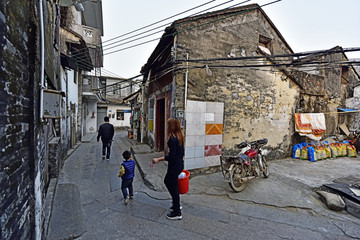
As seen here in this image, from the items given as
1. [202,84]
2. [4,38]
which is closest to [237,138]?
[202,84]


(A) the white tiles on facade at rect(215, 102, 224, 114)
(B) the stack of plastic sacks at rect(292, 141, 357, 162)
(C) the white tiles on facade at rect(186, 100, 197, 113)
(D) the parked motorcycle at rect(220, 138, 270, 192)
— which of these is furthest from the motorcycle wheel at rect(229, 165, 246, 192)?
(B) the stack of plastic sacks at rect(292, 141, 357, 162)

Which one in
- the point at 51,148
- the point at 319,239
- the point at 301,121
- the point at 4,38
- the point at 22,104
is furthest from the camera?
the point at 301,121

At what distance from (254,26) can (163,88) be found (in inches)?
153

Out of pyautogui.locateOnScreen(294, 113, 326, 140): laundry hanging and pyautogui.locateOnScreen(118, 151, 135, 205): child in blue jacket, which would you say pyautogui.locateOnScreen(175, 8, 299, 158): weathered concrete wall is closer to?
pyautogui.locateOnScreen(294, 113, 326, 140): laundry hanging

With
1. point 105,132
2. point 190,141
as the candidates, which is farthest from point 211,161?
point 105,132

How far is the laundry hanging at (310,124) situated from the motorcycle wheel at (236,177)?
14.8 feet

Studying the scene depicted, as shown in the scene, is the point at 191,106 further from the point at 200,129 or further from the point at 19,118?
the point at 19,118

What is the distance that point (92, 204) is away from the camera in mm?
3416

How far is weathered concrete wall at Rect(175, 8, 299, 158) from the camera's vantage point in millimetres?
4941

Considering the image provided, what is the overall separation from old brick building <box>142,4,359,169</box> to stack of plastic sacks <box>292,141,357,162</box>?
1.49ft

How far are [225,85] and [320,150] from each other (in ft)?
17.6

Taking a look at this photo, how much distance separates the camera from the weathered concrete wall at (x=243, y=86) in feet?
16.2

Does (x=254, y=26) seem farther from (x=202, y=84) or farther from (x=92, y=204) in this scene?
(x=92, y=204)

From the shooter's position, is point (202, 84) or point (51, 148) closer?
point (51, 148)
